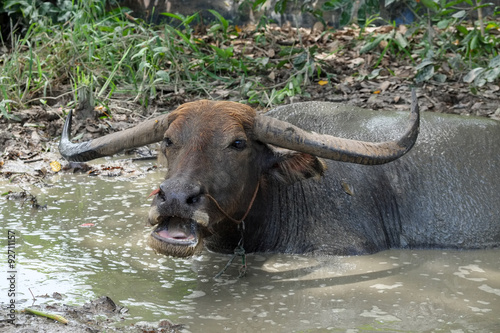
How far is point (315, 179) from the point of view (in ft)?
14.1

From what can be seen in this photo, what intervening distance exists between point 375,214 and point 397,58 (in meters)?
4.41

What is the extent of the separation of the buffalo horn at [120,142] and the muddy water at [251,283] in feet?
1.85

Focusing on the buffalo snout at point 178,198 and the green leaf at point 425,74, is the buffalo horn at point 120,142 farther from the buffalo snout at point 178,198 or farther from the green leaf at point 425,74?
the green leaf at point 425,74

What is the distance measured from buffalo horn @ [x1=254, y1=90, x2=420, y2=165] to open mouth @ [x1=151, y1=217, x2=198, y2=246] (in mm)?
731

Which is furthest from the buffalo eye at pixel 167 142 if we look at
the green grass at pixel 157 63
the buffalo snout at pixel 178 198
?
the green grass at pixel 157 63

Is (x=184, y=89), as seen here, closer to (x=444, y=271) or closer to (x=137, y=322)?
(x=444, y=271)

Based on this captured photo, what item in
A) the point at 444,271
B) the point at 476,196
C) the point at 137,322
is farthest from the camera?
the point at 476,196

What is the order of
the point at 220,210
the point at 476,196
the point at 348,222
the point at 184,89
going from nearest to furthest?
the point at 220,210 → the point at 348,222 → the point at 476,196 → the point at 184,89

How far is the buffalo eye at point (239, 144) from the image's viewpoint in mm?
3951

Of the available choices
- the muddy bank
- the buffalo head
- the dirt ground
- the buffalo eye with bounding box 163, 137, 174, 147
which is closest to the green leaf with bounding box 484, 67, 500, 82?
the dirt ground

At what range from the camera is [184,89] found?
8000mm

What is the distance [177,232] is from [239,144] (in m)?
0.66

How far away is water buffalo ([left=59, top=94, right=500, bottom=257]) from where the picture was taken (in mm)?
3787

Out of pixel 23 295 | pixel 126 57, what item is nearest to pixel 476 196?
pixel 23 295
